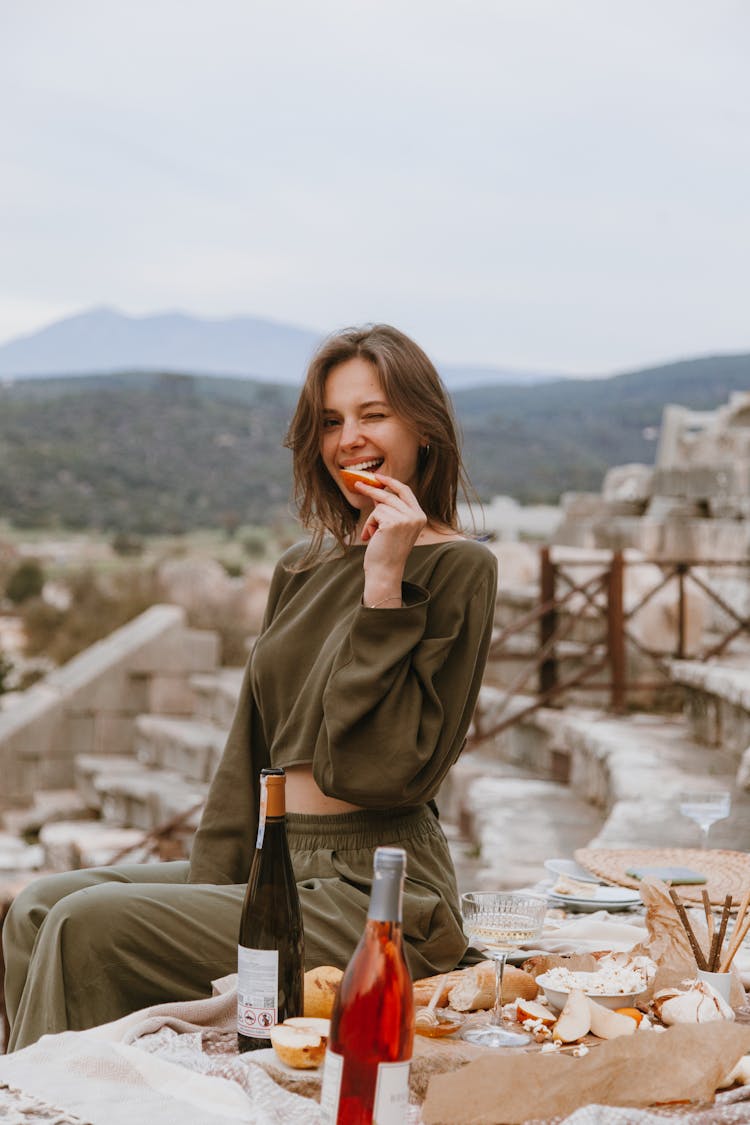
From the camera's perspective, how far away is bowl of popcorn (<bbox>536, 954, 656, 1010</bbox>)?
2361 millimetres

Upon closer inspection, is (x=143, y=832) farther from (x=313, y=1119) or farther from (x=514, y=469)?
(x=514, y=469)

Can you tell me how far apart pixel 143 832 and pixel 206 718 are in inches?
81.5

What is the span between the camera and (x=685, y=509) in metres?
14.3

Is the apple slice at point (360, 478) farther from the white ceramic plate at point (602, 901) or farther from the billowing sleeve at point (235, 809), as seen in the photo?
the white ceramic plate at point (602, 901)

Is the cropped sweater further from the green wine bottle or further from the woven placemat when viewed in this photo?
the woven placemat

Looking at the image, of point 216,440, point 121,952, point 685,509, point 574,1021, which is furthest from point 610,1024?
point 216,440

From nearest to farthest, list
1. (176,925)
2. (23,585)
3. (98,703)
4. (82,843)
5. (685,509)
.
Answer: (176,925)
(82,843)
(98,703)
(685,509)
(23,585)

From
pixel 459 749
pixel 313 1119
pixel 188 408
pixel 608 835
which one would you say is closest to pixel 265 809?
pixel 313 1119

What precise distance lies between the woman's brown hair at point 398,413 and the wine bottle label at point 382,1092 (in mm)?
1505

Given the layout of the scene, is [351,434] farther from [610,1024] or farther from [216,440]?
[216,440]

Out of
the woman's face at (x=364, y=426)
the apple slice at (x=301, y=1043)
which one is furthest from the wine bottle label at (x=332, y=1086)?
the woman's face at (x=364, y=426)

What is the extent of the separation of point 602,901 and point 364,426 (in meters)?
1.36

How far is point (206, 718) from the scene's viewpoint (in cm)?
1295

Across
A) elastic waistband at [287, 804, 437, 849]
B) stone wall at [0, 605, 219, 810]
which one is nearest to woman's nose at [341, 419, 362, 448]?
elastic waistband at [287, 804, 437, 849]
